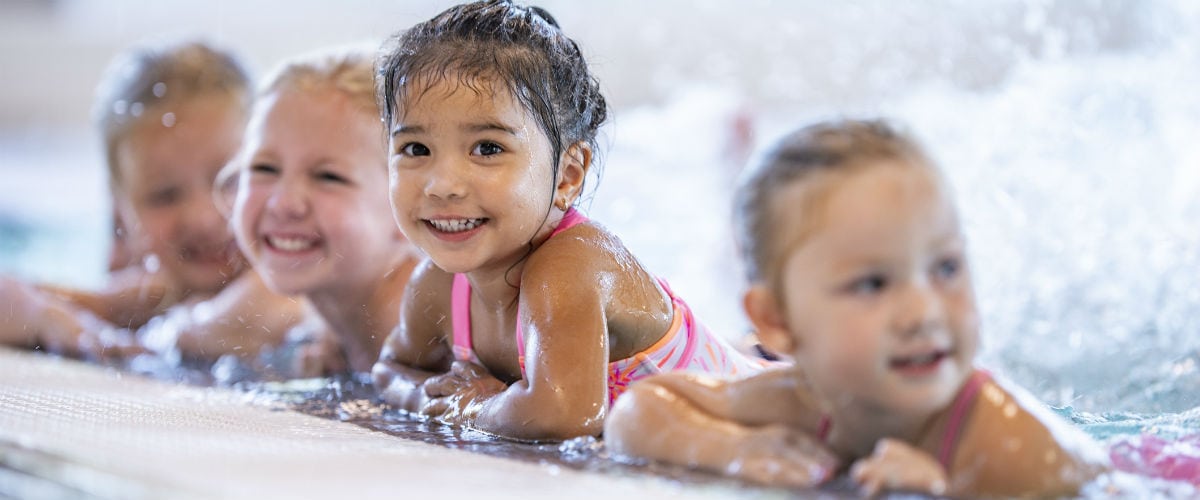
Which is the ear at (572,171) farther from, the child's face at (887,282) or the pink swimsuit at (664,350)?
the child's face at (887,282)

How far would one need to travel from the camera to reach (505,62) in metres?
1.84

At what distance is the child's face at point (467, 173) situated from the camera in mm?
1801

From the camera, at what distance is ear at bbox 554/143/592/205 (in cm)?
192

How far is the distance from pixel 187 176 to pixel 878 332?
7.56 ft

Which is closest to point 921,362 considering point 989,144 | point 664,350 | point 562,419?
point 562,419

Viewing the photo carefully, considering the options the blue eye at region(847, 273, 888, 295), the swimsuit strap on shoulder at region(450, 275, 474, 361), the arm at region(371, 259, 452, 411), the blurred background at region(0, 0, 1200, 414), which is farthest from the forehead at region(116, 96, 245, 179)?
the blue eye at region(847, 273, 888, 295)

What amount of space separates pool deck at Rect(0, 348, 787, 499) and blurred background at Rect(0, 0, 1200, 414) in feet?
1.49

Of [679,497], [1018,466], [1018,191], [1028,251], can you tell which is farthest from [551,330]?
[1018,191]

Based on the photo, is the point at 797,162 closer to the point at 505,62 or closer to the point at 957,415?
the point at 957,415

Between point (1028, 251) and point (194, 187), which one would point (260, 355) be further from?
point (1028, 251)

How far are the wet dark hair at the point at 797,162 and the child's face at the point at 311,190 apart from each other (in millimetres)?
1256

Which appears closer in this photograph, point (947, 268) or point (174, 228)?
point (947, 268)

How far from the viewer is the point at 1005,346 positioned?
2871 millimetres

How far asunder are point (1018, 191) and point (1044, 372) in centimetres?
116
